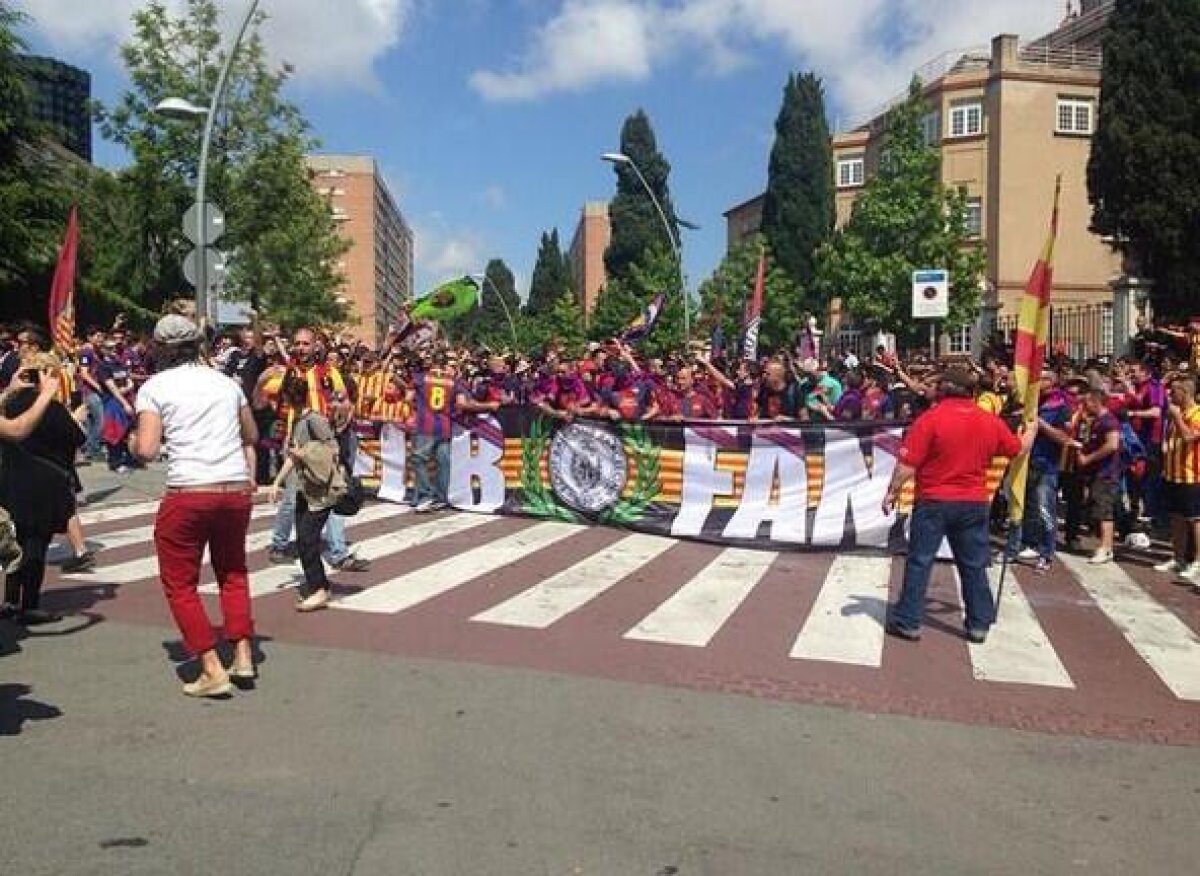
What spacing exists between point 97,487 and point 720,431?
789 centimetres

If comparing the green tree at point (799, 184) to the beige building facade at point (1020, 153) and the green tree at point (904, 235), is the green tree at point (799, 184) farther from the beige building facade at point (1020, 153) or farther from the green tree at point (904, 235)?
the green tree at point (904, 235)

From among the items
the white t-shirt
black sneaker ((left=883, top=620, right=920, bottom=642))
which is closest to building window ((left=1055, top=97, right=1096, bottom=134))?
black sneaker ((left=883, top=620, right=920, bottom=642))

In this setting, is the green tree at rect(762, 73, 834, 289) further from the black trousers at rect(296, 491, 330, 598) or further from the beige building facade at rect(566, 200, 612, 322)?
the beige building facade at rect(566, 200, 612, 322)

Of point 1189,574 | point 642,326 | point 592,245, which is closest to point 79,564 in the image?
point 1189,574

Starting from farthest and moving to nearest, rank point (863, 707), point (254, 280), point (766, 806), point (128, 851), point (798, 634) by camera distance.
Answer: point (254, 280) < point (798, 634) < point (863, 707) < point (766, 806) < point (128, 851)

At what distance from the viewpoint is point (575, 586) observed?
8938 millimetres

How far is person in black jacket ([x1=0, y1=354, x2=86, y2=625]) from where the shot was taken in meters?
7.36


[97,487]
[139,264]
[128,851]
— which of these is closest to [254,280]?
[139,264]

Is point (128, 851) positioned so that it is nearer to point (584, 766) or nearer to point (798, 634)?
point (584, 766)

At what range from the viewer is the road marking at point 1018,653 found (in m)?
6.63

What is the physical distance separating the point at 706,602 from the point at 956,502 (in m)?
1.96

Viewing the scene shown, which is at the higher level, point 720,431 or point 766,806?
point 720,431

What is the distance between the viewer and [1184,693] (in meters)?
6.43

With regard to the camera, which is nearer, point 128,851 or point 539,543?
point 128,851
